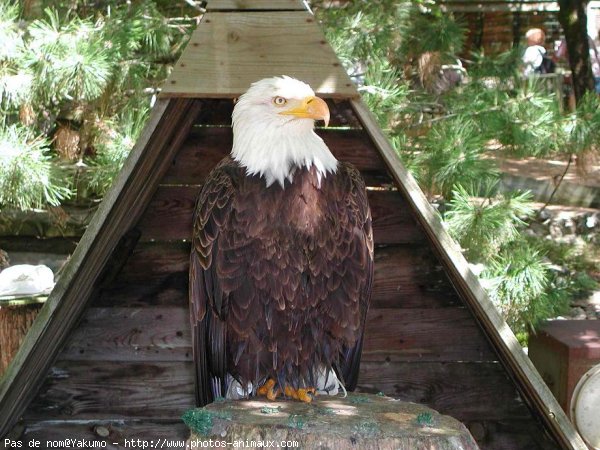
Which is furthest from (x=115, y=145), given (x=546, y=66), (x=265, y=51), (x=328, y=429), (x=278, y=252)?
(x=546, y=66)

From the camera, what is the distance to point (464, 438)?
204cm

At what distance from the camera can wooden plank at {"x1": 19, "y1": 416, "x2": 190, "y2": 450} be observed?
3.54 m

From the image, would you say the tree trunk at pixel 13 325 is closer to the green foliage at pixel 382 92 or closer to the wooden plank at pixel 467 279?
the green foliage at pixel 382 92

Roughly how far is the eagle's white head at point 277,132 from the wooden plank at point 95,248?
0.94 ft

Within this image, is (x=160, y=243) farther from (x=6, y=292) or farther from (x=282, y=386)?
(x=282, y=386)

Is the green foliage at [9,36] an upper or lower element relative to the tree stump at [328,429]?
upper

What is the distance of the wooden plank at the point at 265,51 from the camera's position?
252cm

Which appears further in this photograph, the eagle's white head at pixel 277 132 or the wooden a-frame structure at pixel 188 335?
the wooden a-frame structure at pixel 188 335

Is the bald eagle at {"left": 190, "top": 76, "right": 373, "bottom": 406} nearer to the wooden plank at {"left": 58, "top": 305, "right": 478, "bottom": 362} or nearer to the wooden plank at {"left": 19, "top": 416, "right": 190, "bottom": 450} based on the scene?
the wooden plank at {"left": 58, "top": 305, "right": 478, "bottom": 362}

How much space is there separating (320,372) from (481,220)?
1.16 meters

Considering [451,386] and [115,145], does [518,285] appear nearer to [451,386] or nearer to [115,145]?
[451,386]

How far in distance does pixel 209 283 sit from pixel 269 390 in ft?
1.30

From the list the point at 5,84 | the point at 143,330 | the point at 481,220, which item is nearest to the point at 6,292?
the point at 143,330

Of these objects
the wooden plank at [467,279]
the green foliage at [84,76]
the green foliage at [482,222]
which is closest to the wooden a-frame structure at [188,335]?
the green foliage at [482,222]
